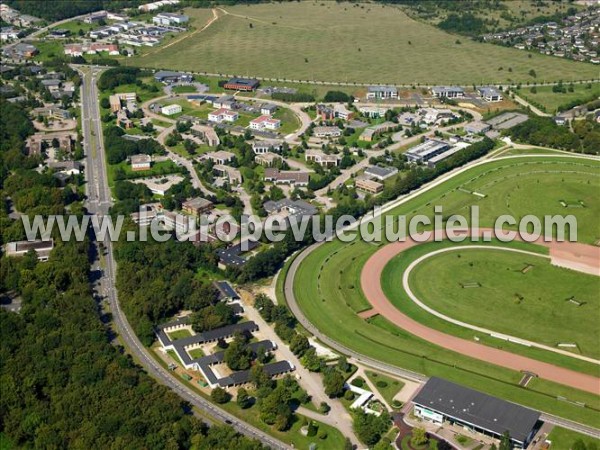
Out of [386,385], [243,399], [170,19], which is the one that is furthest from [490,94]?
[243,399]

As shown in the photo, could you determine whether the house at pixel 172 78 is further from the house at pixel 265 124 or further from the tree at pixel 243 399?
the tree at pixel 243 399

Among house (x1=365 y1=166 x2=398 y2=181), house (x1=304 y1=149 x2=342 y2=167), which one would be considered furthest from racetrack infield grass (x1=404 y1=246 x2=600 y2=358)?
house (x1=304 y1=149 x2=342 y2=167)

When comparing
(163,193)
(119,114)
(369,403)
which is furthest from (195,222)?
(119,114)

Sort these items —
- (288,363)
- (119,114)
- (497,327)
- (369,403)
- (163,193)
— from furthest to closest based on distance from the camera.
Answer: (119,114), (163,193), (497,327), (288,363), (369,403)

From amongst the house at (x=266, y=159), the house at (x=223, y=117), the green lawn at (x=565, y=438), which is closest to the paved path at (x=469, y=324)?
the green lawn at (x=565, y=438)

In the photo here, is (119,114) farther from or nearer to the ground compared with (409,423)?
farther from the ground

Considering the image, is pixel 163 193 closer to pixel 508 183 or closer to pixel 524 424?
pixel 508 183

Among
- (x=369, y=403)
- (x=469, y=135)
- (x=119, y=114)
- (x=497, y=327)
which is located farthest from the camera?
(x=119, y=114)
